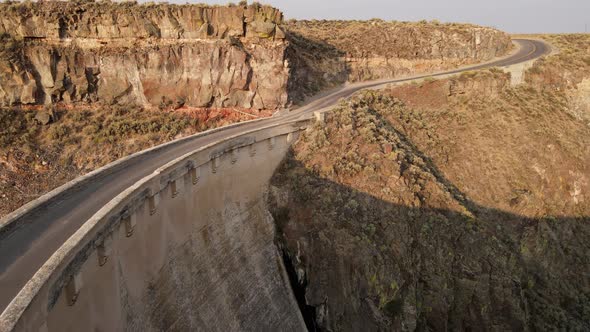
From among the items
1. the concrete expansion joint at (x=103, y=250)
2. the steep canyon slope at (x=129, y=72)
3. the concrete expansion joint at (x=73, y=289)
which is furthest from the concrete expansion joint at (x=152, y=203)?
the steep canyon slope at (x=129, y=72)

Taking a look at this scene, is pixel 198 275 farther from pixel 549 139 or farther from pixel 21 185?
pixel 549 139

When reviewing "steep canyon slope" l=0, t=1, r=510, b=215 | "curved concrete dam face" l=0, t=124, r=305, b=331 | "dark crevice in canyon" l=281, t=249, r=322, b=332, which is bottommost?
"dark crevice in canyon" l=281, t=249, r=322, b=332

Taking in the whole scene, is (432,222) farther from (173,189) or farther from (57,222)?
(57,222)

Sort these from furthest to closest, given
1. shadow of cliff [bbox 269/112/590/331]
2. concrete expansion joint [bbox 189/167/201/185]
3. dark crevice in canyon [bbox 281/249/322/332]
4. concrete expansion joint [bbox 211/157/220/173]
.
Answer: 1. dark crevice in canyon [bbox 281/249/322/332]
2. shadow of cliff [bbox 269/112/590/331]
3. concrete expansion joint [bbox 211/157/220/173]
4. concrete expansion joint [bbox 189/167/201/185]

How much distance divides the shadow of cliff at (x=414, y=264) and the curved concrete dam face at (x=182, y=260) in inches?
60.1

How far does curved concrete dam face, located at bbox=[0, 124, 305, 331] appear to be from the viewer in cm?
909

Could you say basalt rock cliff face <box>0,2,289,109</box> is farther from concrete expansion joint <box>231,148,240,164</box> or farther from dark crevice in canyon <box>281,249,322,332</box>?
dark crevice in canyon <box>281,249,322,332</box>

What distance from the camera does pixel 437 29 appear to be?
46.2m

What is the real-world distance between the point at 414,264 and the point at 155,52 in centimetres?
2163

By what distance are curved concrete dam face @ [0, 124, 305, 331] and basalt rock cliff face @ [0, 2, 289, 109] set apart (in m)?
6.55

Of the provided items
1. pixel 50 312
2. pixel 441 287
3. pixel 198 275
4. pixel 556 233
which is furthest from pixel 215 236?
pixel 556 233

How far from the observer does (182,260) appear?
49.4ft

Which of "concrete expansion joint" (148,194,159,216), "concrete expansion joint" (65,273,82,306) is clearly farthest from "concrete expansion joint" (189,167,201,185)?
"concrete expansion joint" (65,273,82,306)

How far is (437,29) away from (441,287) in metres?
33.8
